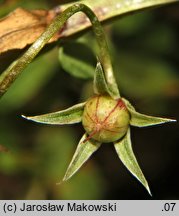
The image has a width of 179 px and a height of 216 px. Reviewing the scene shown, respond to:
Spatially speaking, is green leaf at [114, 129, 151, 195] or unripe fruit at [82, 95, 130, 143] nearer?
green leaf at [114, 129, 151, 195]

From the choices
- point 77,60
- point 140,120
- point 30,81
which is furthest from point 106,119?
point 30,81

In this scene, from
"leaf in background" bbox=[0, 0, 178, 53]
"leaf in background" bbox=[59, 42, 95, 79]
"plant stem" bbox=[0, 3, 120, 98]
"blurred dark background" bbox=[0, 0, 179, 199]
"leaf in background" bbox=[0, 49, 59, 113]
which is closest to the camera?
"plant stem" bbox=[0, 3, 120, 98]

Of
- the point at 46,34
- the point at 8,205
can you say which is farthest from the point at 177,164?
the point at 46,34

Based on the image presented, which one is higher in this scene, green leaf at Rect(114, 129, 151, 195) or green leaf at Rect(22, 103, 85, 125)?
green leaf at Rect(22, 103, 85, 125)

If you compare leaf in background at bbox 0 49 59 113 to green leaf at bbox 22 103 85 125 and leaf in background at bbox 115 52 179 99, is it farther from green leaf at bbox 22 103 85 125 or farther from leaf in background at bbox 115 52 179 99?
green leaf at bbox 22 103 85 125

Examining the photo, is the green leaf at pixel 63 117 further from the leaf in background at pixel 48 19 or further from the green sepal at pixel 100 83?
the leaf in background at pixel 48 19

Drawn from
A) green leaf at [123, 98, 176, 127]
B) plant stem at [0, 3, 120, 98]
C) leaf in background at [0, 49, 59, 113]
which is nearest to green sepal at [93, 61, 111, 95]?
green leaf at [123, 98, 176, 127]

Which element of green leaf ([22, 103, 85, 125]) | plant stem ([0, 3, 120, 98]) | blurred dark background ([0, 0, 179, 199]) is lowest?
blurred dark background ([0, 0, 179, 199])

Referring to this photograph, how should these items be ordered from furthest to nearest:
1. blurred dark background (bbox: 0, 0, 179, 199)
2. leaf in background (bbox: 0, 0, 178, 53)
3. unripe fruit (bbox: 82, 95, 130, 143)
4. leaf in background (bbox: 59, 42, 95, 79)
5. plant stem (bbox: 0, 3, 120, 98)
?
1. blurred dark background (bbox: 0, 0, 179, 199)
2. leaf in background (bbox: 59, 42, 95, 79)
3. leaf in background (bbox: 0, 0, 178, 53)
4. unripe fruit (bbox: 82, 95, 130, 143)
5. plant stem (bbox: 0, 3, 120, 98)

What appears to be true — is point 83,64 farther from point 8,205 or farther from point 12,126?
point 12,126
